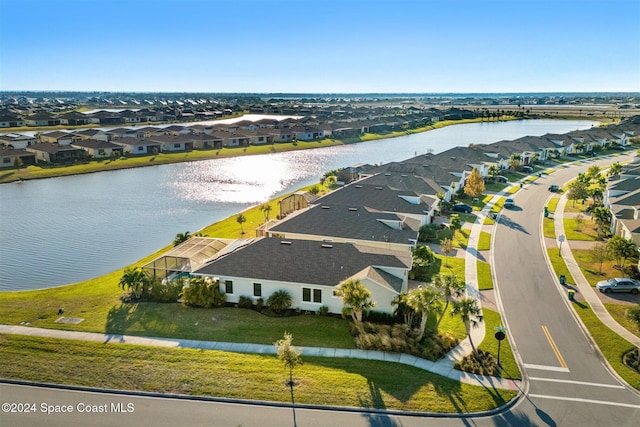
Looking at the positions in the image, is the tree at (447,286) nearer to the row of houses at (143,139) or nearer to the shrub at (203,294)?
the shrub at (203,294)

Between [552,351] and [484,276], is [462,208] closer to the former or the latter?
[484,276]

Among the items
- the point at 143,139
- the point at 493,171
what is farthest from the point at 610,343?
the point at 143,139

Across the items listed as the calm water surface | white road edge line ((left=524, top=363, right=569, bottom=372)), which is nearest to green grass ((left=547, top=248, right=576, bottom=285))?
white road edge line ((left=524, top=363, right=569, bottom=372))

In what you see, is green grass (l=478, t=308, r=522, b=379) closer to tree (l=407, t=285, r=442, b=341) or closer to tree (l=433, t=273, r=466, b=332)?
tree (l=433, t=273, r=466, b=332)

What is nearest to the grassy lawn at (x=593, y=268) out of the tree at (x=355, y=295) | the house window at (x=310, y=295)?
the tree at (x=355, y=295)

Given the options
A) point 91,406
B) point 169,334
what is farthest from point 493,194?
point 91,406
